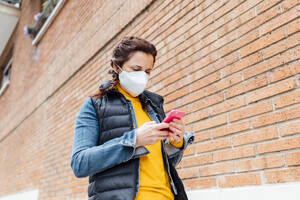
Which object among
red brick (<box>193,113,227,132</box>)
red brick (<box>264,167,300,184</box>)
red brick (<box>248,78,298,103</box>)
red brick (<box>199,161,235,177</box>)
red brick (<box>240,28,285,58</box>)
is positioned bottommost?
red brick (<box>264,167,300,184</box>)

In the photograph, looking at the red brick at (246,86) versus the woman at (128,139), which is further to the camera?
the red brick at (246,86)

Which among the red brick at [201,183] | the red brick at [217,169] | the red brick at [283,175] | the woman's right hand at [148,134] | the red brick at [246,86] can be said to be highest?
the red brick at [246,86]

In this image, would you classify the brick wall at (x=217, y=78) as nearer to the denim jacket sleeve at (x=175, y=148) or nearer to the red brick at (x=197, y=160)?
the red brick at (x=197, y=160)

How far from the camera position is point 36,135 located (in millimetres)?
5887

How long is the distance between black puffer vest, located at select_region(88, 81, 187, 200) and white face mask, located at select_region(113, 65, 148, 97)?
3.0 inches

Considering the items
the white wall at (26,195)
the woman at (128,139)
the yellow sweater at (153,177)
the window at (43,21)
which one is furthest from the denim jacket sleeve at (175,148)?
the window at (43,21)

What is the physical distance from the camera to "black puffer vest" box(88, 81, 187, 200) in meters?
1.25

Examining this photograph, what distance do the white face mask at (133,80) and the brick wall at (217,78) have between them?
0.86m

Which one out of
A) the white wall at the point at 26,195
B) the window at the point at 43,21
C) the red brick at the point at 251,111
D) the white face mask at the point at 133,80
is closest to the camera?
the white face mask at the point at 133,80

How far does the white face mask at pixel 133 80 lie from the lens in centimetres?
153

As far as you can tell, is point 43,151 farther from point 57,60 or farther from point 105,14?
point 105,14

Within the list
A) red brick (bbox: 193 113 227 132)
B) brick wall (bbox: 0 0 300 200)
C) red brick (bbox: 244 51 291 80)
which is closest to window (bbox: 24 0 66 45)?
brick wall (bbox: 0 0 300 200)

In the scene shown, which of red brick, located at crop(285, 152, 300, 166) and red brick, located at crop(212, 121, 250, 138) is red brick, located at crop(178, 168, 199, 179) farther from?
red brick, located at crop(285, 152, 300, 166)

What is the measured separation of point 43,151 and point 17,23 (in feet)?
18.9
